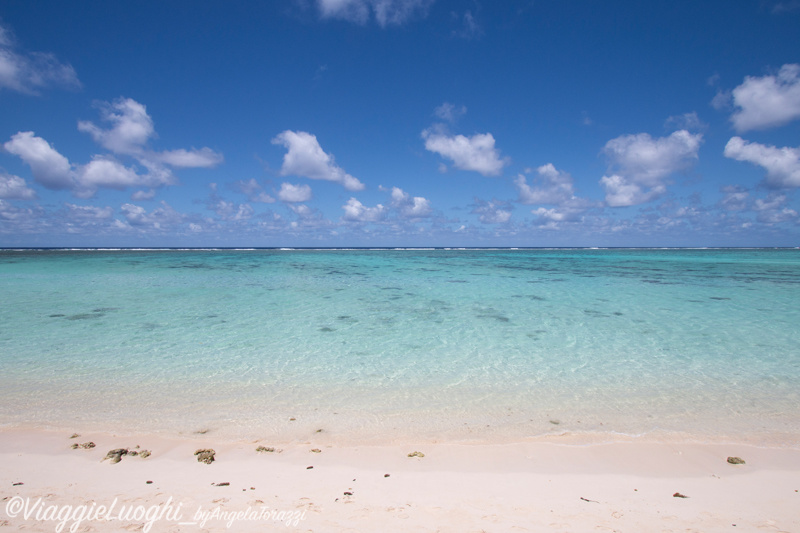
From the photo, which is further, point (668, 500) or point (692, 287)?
point (692, 287)

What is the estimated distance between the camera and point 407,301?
593 inches

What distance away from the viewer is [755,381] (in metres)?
6.62

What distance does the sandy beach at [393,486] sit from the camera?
9.86ft

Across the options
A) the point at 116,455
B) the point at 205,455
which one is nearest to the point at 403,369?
the point at 205,455

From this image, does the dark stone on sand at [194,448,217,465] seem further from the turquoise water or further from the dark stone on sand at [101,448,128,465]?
the dark stone on sand at [101,448,128,465]

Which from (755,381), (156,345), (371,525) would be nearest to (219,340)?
(156,345)

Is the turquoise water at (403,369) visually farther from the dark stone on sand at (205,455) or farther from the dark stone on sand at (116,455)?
the dark stone on sand at (116,455)

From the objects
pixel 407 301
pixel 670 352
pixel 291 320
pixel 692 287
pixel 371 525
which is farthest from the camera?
pixel 692 287

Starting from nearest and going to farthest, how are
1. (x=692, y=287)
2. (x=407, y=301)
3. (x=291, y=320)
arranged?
(x=291, y=320) < (x=407, y=301) < (x=692, y=287)

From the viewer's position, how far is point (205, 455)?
4.09 m

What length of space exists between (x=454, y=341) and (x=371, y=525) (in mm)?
6413

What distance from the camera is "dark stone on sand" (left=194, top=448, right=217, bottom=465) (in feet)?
13.1

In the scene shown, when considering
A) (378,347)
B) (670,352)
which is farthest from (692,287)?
(378,347)

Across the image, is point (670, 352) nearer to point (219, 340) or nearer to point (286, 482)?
point (286, 482)
